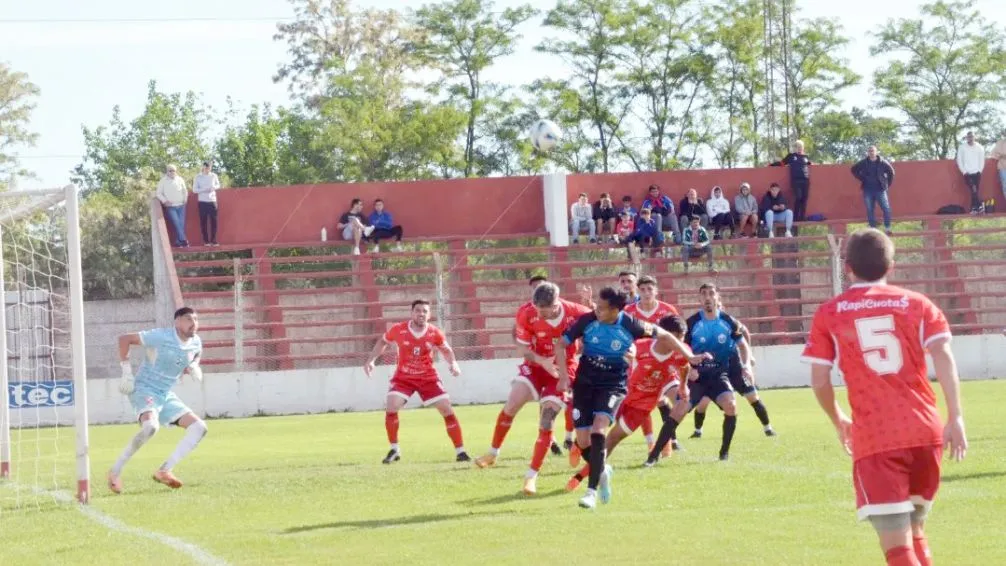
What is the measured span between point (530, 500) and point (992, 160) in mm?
28218

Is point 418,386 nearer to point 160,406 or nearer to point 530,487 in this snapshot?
point 160,406

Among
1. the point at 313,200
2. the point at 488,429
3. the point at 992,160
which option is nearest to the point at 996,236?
the point at 992,160

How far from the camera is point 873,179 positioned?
112 ft

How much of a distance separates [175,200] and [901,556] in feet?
95.5

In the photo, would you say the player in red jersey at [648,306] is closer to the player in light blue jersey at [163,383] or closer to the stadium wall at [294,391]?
the player in light blue jersey at [163,383]

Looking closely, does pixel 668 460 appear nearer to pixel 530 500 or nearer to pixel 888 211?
pixel 530 500

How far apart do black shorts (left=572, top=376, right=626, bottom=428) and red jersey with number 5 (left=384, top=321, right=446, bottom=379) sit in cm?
511

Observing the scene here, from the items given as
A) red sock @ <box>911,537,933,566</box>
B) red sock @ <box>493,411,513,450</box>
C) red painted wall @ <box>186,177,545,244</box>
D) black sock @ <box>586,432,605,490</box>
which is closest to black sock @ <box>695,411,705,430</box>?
red sock @ <box>493,411,513,450</box>

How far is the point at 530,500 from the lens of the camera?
12109 mm

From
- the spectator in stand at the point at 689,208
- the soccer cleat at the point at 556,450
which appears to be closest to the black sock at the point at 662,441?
the soccer cleat at the point at 556,450

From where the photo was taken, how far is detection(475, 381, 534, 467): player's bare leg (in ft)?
48.9

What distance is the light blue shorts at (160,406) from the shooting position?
1464 centimetres

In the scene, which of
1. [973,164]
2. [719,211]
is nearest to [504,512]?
[719,211]

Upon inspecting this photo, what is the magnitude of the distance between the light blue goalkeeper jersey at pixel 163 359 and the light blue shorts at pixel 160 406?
0.04 m
